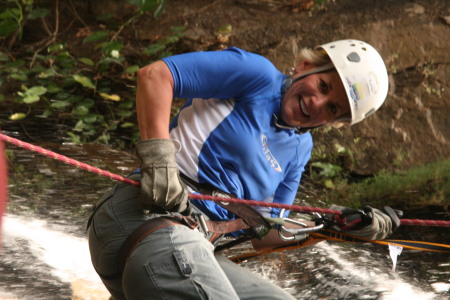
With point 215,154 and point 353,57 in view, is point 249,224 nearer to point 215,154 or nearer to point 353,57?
point 215,154

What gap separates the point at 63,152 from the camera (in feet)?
16.4

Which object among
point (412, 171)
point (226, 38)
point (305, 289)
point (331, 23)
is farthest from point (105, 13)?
point (305, 289)

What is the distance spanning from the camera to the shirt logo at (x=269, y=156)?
7.84 ft

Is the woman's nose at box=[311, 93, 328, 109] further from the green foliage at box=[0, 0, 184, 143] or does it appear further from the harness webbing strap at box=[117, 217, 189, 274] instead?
the green foliage at box=[0, 0, 184, 143]

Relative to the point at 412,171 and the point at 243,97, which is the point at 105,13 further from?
the point at 243,97

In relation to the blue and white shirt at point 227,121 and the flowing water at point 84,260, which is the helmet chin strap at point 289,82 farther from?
the flowing water at point 84,260

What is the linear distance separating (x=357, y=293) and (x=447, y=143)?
2642 millimetres

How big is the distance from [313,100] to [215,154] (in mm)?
467

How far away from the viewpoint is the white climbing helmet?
2.50m

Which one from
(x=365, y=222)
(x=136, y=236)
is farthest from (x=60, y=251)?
(x=365, y=222)

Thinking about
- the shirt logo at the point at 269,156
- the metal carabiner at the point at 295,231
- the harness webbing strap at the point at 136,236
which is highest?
the shirt logo at the point at 269,156

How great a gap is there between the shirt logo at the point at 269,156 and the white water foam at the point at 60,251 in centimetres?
128

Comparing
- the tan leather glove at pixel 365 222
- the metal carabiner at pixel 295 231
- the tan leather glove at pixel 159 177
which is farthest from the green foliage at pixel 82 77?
the tan leather glove at pixel 159 177

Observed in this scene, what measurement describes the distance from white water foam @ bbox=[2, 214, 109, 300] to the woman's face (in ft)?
4.89
